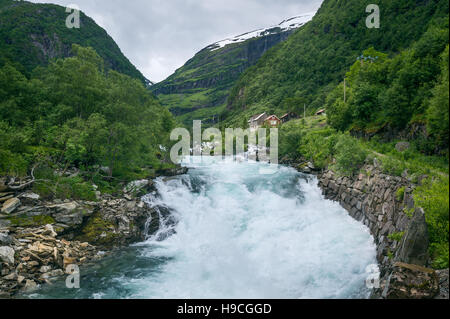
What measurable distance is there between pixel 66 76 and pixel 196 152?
2040 inches

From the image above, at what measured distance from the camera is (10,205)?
15.8m

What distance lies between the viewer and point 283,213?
21.0 m

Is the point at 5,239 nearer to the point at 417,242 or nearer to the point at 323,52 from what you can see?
the point at 417,242

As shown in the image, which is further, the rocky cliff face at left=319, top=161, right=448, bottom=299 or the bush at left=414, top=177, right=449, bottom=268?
the rocky cliff face at left=319, top=161, right=448, bottom=299

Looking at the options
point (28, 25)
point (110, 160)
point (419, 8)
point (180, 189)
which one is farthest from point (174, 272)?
A: point (28, 25)

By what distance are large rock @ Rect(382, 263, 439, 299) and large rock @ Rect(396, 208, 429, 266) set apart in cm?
49

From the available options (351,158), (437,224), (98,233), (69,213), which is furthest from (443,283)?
(69,213)

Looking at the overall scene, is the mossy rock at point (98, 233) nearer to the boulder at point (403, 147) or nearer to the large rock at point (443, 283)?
the large rock at point (443, 283)

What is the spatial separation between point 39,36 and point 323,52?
131 m

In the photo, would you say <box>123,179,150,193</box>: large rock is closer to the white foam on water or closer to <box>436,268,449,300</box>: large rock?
the white foam on water

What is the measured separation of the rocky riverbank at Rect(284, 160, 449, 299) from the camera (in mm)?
7953

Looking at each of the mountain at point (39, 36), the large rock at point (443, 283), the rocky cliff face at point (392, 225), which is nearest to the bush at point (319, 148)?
the rocky cliff face at point (392, 225)

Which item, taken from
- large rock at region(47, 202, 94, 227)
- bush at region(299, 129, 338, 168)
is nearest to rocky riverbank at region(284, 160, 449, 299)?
bush at region(299, 129, 338, 168)

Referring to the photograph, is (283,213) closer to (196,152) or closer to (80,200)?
(80,200)
